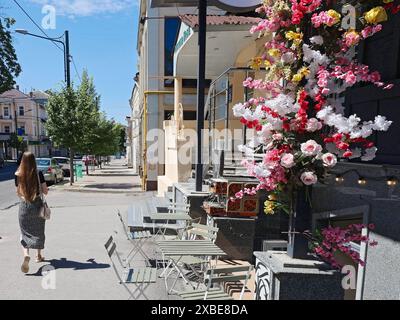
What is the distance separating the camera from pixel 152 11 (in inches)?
639

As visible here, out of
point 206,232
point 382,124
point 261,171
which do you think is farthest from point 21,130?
point 382,124

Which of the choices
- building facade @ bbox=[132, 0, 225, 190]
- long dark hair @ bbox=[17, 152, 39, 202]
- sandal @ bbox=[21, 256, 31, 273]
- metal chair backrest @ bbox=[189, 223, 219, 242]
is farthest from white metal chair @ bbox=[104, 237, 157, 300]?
building facade @ bbox=[132, 0, 225, 190]

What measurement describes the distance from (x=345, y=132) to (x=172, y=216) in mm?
3869

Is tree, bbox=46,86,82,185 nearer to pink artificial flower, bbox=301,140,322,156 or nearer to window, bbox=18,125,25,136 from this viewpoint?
pink artificial flower, bbox=301,140,322,156

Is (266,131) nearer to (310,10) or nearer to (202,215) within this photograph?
(310,10)

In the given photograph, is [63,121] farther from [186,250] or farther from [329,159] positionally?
[329,159]

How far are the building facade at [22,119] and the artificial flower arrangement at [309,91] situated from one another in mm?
61408

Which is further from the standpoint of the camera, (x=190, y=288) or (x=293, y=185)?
(x=190, y=288)

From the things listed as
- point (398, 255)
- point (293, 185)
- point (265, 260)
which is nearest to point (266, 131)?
point (293, 185)

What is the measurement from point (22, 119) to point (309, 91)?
7074cm

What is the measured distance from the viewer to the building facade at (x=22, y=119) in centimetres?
5855

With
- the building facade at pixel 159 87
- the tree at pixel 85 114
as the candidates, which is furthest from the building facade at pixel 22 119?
the building facade at pixel 159 87

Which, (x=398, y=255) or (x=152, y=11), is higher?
(x=152, y=11)
